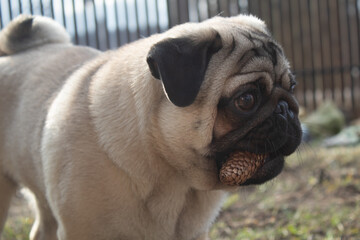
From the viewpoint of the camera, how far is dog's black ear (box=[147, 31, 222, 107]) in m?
2.77

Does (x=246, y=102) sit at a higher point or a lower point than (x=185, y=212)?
higher

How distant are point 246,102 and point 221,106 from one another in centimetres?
15

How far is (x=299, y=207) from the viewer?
529 centimetres

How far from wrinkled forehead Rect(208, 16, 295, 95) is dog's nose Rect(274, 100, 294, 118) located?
114 mm

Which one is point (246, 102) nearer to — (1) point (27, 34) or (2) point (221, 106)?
(2) point (221, 106)

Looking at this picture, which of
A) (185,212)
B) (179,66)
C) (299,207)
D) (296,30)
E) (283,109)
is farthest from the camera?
(296,30)

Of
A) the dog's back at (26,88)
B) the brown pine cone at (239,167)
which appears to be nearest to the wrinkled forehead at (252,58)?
the brown pine cone at (239,167)

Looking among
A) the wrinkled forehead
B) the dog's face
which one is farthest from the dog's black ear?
the wrinkled forehead

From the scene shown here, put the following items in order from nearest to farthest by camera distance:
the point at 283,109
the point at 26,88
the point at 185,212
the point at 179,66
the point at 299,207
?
the point at 179,66 → the point at 283,109 → the point at 185,212 → the point at 26,88 → the point at 299,207

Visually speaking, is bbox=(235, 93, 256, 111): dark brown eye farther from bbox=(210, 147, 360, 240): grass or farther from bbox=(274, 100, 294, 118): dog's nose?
bbox=(210, 147, 360, 240): grass

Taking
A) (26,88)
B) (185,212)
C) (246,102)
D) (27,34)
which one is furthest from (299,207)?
(27,34)

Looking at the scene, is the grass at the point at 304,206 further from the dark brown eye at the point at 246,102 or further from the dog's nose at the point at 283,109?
the dark brown eye at the point at 246,102

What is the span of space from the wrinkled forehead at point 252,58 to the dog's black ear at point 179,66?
0.72 feet

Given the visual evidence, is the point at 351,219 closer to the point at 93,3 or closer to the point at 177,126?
the point at 177,126
